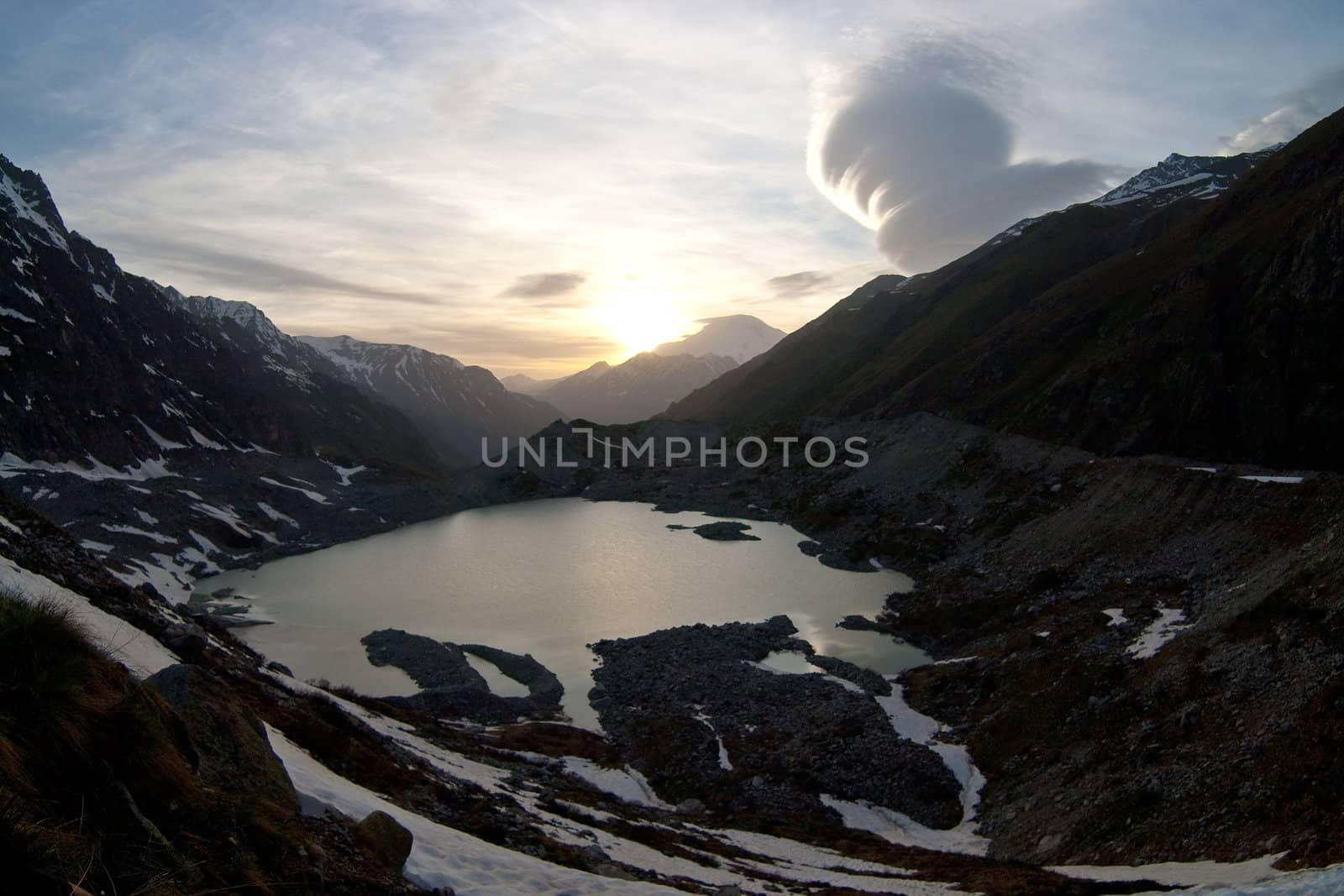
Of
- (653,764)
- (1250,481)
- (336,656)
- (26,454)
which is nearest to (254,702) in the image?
(653,764)

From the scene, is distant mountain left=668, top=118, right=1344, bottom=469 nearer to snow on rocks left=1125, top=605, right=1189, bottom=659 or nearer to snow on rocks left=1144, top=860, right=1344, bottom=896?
snow on rocks left=1125, top=605, right=1189, bottom=659

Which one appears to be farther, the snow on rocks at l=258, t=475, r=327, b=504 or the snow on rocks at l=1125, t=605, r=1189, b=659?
the snow on rocks at l=258, t=475, r=327, b=504

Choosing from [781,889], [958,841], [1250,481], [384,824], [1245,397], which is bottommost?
[958,841]

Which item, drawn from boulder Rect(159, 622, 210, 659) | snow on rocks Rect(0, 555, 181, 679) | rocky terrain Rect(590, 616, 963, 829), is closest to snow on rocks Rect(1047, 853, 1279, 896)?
rocky terrain Rect(590, 616, 963, 829)

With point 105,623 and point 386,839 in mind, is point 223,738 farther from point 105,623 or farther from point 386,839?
point 105,623

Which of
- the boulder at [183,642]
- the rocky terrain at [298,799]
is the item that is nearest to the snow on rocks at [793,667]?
the rocky terrain at [298,799]

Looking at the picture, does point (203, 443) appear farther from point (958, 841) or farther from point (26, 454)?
point (958, 841)

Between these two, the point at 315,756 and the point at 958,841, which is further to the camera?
the point at 958,841
